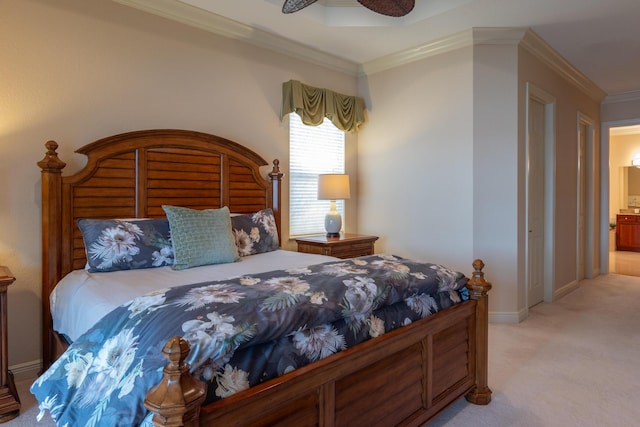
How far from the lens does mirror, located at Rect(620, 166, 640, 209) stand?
8977 mm

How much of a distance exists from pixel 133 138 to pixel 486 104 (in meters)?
3.09

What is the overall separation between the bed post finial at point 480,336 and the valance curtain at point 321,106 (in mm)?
2416

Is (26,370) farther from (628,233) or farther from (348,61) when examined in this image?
(628,233)

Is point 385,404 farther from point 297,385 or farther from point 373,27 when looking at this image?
point 373,27

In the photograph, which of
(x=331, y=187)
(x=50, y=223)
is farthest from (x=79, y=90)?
(x=331, y=187)

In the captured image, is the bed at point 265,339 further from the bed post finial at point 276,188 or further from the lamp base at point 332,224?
the lamp base at point 332,224

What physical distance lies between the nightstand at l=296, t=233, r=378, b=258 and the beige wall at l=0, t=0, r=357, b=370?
123 cm

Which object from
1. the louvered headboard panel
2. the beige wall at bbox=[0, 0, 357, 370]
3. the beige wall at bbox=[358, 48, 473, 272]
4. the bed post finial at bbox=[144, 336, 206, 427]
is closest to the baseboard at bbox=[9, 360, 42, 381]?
the beige wall at bbox=[0, 0, 357, 370]

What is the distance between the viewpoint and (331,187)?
155 inches

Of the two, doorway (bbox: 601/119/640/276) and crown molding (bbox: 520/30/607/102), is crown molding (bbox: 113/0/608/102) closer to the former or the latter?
crown molding (bbox: 520/30/607/102)

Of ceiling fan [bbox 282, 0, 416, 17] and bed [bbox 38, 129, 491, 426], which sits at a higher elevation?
ceiling fan [bbox 282, 0, 416, 17]

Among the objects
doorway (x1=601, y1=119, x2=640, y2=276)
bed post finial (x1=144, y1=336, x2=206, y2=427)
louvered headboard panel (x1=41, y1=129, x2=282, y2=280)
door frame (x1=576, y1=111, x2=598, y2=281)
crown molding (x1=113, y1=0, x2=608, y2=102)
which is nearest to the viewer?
bed post finial (x1=144, y1=336, x2=206, y2=427)

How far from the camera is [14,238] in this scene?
247 cm

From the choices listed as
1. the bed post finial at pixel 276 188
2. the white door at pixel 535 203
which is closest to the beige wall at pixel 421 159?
the white door at pixel 535 203
